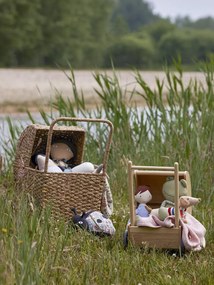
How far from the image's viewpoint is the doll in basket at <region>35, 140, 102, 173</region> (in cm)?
584

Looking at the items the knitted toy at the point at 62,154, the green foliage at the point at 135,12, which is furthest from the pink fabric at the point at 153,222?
the green foliage at the point at 135,12

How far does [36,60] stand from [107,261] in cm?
4236

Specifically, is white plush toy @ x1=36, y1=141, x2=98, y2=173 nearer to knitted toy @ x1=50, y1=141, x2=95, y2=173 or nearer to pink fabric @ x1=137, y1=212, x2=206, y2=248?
knitted toy @ x1=50, y1=141, x2=95, y2=173

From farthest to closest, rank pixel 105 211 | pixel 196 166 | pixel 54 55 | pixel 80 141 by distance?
pixel 54 55 → pixel 196 166 → pixel 80 141 → pixel 105 211

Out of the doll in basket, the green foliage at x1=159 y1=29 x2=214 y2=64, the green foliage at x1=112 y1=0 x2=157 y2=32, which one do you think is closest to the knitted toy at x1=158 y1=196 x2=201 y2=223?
the doll in basket

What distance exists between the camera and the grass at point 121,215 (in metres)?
4.18

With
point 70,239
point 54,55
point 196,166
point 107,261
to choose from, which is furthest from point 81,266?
point 54,55

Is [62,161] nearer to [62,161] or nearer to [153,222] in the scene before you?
[62,161]

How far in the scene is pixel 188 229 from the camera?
5105mm

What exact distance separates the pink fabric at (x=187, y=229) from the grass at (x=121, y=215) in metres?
0.05

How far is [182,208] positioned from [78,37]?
4605 cm

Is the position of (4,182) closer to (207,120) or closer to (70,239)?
(207,120)

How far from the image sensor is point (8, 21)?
38031 millimetres

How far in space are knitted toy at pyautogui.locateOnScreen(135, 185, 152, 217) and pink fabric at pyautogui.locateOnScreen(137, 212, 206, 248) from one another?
0.22 ft
